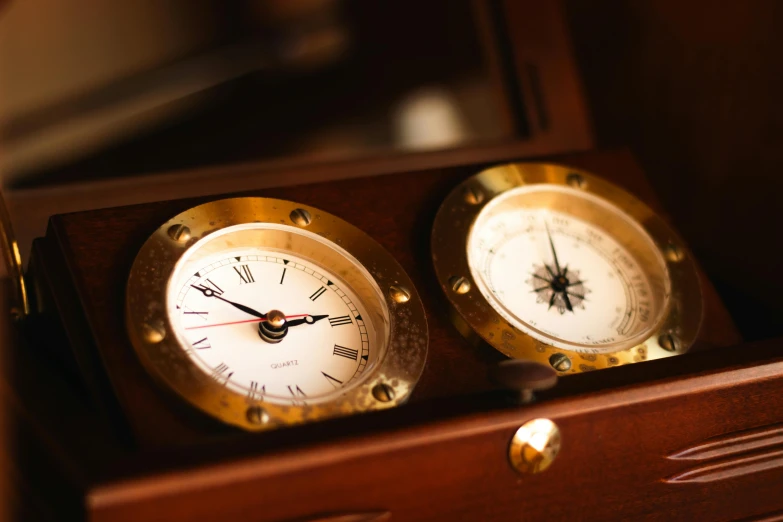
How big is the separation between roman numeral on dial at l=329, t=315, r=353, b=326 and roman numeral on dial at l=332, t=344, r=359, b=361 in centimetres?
3

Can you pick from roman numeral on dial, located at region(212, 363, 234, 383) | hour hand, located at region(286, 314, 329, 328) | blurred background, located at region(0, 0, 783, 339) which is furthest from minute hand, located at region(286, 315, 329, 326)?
blurred background, located at region(0, 0, 783, 339)

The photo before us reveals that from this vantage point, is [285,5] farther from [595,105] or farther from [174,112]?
[595,105]

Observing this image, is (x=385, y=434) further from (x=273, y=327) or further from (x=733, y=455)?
(x=733, y=455)

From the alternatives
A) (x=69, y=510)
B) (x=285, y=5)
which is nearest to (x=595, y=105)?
(x=285, y=5)

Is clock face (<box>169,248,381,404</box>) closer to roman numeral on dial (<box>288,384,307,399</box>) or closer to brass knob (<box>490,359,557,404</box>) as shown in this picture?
roman numeral on dial (<box>288,384,307,399</box>)

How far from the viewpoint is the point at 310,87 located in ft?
8.57

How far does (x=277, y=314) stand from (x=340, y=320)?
10cm

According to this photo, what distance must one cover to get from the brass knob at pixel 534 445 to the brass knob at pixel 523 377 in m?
0.03

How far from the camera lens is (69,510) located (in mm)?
815

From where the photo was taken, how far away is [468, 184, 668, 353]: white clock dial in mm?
1238

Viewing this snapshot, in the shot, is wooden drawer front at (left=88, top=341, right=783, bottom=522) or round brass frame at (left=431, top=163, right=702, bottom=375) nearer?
wooden drawer front at (left=88, top=341, right=783, bottom=522)

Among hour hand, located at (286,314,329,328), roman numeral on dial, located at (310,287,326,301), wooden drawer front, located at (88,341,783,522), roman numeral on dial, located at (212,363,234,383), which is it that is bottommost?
wooden drawer front, located at (88,341,783,522)

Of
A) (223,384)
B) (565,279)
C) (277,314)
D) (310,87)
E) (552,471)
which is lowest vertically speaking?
(552,471)

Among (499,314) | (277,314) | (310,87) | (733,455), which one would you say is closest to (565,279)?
(499,314)
